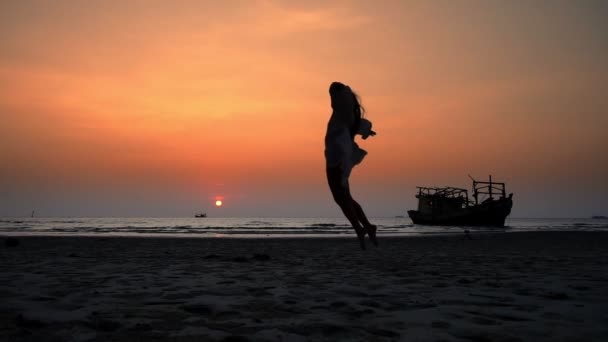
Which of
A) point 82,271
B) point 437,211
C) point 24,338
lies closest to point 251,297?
point 24,338

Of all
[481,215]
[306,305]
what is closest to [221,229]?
[481,215]

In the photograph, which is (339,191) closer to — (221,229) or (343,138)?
(343,138)

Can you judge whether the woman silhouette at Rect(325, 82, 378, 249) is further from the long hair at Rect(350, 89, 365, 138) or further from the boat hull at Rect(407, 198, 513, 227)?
the boat hull at Rect(407, 198, 513, 227)

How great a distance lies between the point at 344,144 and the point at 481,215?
1680 inches

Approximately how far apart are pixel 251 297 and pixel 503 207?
1756 inches

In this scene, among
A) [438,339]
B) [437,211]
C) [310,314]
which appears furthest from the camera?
[437,211]

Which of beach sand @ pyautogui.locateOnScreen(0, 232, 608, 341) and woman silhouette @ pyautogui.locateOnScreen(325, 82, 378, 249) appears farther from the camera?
woman silhouette @ pyautogui.locateOnScreen(325, 82, 378, 249)

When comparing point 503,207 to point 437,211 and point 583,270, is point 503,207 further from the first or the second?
point 583,270

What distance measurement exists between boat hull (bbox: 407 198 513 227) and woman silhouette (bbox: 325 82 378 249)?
41.7m

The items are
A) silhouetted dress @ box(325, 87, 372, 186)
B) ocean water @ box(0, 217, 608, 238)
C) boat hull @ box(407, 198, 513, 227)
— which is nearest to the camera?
silhouetted dress @ box(325, 87, 372, 186)

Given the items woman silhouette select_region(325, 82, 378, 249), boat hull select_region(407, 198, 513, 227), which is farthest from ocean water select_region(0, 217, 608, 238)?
woman silhouette select_region(325, 82, 378, 249)

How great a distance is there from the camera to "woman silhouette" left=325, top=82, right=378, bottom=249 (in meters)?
5.32

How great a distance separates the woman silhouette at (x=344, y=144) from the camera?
532cm

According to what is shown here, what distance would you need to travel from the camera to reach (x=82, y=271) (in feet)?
17.3
